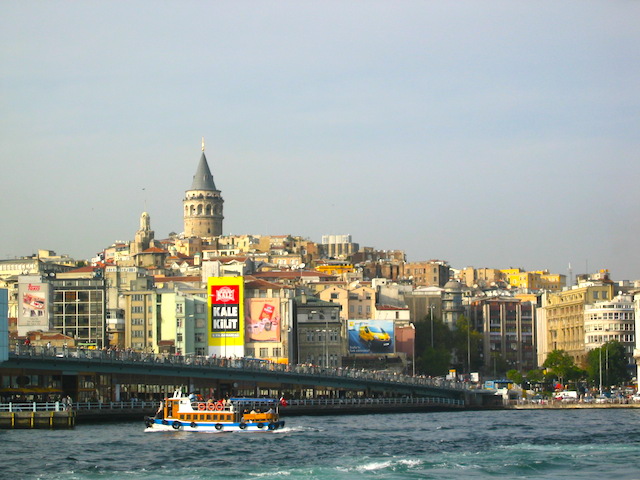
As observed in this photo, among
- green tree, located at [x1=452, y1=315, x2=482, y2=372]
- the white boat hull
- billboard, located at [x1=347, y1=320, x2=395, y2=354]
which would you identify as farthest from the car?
the white boat hull

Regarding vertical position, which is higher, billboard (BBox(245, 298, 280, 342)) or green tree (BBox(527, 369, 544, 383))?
billboard (BBox(245, 298, 280, 342))

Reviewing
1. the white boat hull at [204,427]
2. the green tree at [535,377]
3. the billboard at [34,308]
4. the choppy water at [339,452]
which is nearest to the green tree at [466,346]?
the green tree at [535,377]

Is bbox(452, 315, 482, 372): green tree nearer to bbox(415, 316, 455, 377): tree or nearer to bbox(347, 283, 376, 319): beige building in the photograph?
bbox(415, 316, 455, 377): tree

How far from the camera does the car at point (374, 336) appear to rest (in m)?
145

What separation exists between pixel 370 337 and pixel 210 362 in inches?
1561

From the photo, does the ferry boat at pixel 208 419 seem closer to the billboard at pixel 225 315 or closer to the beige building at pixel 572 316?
the billboard at pixel 225 315

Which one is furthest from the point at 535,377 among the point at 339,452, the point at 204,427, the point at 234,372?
the point at 339,452

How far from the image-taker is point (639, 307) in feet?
434

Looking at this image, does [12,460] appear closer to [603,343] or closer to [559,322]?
[603,343]

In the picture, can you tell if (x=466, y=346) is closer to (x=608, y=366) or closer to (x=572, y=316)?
(x=572, y=316)

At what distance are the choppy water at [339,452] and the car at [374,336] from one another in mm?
52021

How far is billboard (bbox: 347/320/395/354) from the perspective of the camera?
14488 cm

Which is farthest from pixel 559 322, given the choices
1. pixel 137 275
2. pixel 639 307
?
pixel 137 275

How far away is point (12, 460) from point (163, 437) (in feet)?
48.3
